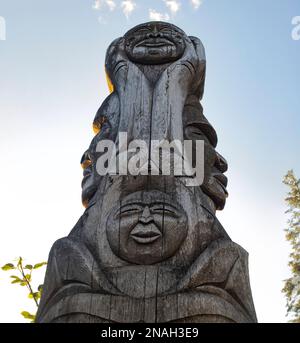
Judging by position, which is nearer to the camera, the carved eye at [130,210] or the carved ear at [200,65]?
the carved eye at [130,210]

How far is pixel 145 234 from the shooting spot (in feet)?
14.1

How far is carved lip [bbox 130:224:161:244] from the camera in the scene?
4.28m

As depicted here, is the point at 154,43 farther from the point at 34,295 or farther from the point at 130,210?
the point at 34,295

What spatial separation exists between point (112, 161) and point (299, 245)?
910 cm

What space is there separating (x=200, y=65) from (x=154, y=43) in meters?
0.68

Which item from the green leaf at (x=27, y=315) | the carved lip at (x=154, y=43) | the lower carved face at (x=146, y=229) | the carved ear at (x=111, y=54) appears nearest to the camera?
the lower carved face at (x=146, y=229)

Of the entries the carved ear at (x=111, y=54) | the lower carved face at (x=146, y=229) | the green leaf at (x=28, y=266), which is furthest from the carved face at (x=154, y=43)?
the green leaf at (x=28, y=266)

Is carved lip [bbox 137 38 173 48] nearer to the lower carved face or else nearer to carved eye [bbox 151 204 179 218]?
the lower carved face

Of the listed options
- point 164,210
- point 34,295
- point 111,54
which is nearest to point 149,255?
point 164,210

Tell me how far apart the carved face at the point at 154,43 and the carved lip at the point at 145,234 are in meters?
3.31

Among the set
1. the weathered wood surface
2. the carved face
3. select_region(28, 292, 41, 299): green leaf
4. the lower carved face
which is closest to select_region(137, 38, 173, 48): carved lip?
the carved face

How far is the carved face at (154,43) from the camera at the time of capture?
7.07m

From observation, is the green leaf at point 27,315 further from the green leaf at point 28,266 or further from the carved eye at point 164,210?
the carved eye at point 164,210
